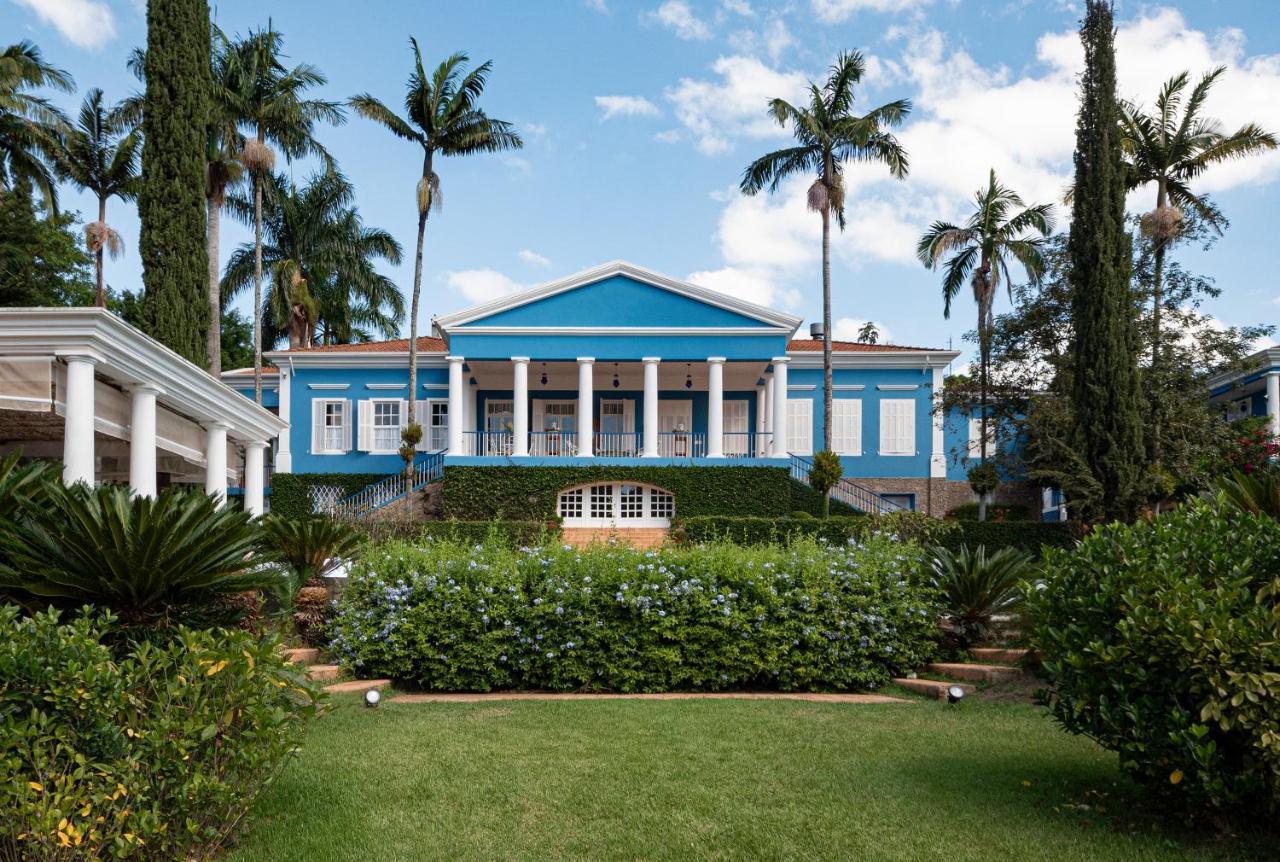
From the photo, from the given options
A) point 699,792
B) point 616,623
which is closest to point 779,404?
point 616,623

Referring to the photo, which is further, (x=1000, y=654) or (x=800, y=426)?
(x=800, y=426)

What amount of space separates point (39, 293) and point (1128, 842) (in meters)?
33.8

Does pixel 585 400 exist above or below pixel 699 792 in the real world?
above

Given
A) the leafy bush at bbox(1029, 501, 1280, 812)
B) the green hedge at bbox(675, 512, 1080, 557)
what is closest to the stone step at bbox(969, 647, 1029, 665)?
the leafy bush at bbox(1029, 501, 1280, 812)

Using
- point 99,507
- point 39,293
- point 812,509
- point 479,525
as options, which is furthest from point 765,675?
point 39,293

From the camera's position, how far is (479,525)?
61.3 feet

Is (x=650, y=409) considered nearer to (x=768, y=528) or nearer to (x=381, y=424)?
(x=768, y=528)

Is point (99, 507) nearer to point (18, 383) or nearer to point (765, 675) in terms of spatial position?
point (18, 383)

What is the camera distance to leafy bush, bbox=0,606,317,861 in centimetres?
323

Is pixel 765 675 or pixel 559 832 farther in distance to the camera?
pixel 765 675

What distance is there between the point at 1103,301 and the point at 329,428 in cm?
2139

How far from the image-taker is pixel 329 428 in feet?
89.2

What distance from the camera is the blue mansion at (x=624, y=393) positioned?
2430cm

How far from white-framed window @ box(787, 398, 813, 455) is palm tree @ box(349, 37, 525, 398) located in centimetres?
1156
